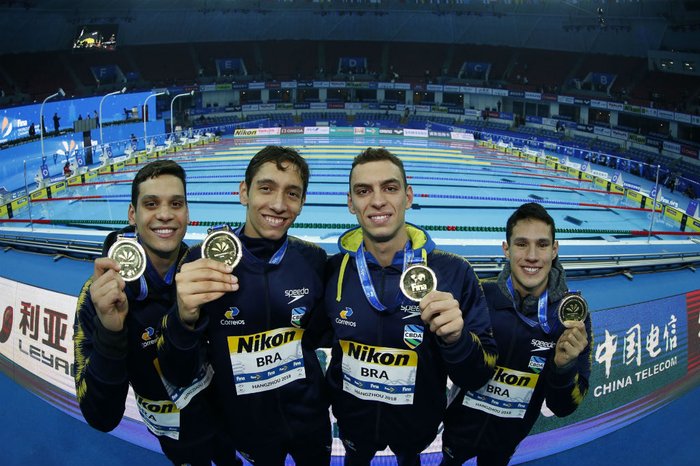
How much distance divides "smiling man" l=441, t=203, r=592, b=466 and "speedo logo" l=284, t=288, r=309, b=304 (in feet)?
3.36

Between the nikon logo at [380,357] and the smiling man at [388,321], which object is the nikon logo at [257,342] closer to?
the smiling man at [388,321]

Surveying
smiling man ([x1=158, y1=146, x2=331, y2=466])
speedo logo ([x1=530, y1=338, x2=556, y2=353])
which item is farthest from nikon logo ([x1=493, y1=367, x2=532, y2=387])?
smiling man ([x1=158, y1=146, x2=331, y2=466])

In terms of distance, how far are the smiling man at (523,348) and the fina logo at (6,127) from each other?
22065 millimetres

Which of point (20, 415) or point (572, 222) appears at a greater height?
point (572, 222)

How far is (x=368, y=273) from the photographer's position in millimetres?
2451

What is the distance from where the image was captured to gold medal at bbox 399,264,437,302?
7.23ft

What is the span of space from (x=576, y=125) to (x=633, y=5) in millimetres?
8651

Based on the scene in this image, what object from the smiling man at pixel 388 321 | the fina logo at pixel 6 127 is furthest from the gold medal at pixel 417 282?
the fina logo at pixel 6 127

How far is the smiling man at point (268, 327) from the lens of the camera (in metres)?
2.39

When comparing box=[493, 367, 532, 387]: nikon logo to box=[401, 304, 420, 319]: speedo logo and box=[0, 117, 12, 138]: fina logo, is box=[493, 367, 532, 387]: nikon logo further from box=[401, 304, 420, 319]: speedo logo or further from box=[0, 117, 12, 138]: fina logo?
box=[0, 117, 12, 138]: fina logo

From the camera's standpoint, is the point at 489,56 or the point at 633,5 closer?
the point at 633,5

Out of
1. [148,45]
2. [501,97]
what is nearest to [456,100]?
[501,97]

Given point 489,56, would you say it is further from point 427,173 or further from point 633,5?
point 427,173

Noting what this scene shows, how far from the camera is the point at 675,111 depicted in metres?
25.1
